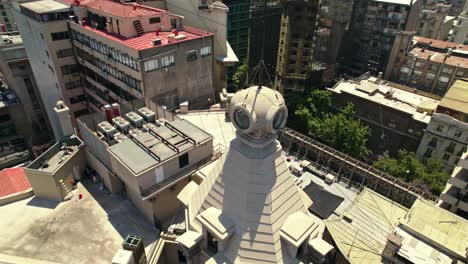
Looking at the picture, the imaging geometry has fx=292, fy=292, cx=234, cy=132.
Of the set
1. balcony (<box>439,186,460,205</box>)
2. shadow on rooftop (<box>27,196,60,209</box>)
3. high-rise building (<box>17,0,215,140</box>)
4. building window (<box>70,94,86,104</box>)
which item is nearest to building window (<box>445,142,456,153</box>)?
balcony (<box>439,186,460,205</box>)

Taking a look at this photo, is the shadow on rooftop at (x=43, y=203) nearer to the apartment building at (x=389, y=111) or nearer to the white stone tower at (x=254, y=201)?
the white stone tower at (x=254, y=201)

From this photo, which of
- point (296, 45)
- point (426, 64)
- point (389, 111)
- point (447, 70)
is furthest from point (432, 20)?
point (389, 111)

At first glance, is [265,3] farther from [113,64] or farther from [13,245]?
[13,245]

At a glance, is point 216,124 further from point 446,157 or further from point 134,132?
point 446,157

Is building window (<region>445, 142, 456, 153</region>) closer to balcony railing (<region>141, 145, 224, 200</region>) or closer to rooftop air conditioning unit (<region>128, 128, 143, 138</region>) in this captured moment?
balcony railing (<region>141, 145, 224, 200</region>)

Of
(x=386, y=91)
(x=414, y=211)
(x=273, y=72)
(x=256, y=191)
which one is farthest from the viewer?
(x=273, y=72)

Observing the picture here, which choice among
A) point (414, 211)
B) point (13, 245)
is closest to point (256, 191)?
point (414, 211)
